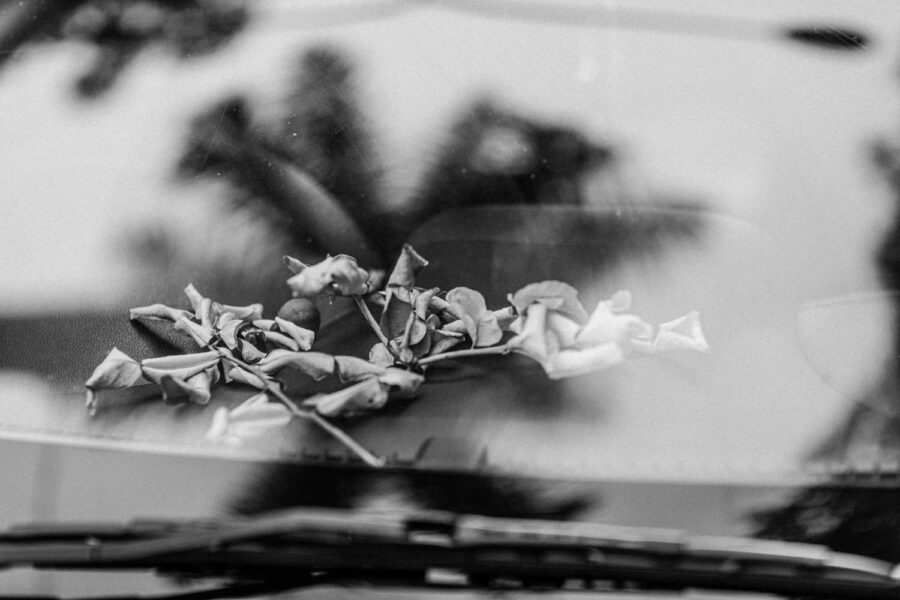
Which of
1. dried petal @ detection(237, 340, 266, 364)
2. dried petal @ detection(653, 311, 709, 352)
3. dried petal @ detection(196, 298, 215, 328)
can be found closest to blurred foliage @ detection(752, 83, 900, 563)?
dried petal @ detection(653, 311, 709, 352)

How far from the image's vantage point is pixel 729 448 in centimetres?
154

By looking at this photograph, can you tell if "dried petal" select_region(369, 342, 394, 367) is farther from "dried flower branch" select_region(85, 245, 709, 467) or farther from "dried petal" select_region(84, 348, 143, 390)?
"dried petal" select_region(84, 348, 143, 390)

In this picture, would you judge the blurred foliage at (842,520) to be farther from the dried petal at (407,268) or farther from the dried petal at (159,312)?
the dried petal at (159,312)

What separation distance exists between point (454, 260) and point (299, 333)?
285 mm

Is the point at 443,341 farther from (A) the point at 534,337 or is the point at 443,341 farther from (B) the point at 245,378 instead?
(B) the point at 245,378

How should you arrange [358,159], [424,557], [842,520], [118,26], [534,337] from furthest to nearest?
[118,26] → [358,159] → [534,337] → [842,520] → [424,557]

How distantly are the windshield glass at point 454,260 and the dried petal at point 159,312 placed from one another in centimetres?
1

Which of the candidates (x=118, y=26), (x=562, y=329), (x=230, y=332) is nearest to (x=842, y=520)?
(x=562, y=329)

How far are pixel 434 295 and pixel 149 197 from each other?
1.79 feet

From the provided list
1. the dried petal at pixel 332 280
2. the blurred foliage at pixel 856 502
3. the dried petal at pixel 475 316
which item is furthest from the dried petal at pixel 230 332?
the blurred foliage at pixel 856 502

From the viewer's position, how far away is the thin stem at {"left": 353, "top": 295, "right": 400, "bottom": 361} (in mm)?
1670

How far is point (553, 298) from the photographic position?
1721mm

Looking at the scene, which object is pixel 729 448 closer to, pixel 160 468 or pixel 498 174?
pixel 498 174

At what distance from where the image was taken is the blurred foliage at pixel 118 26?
79.7 inches
